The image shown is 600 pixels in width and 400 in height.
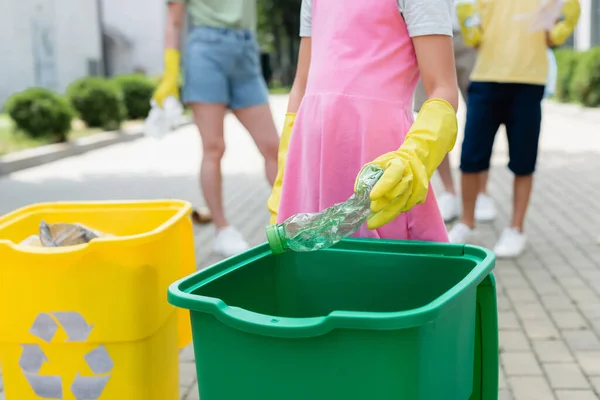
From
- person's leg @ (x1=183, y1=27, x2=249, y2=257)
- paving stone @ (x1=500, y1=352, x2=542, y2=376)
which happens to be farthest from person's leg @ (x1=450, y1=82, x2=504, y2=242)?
paving stone @ (x1=500, y1=352, x2=542, y2=376)

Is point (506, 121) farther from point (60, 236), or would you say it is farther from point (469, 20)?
point (60, 236)

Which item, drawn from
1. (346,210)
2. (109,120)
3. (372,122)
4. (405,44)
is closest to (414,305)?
(346,210)

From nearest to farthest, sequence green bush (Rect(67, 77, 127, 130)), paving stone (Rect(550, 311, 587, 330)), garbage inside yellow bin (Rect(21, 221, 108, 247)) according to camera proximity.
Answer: garbage inside yellow bin (Rect(21, 221, 108, 247))
paving stone (Rect(550, 311, 587, 330))
green bush (Rect(67, 77, 127, 130))

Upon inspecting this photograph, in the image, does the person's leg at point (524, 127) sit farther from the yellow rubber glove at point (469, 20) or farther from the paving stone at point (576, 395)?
the paving stone at point (576, 395)

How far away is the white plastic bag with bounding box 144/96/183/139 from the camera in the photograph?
13.7ft

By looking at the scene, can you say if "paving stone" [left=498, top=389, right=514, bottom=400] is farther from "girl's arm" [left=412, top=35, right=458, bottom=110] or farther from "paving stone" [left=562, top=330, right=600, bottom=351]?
"girl's arm" [left=412, top=35, right=458, bottom=110]

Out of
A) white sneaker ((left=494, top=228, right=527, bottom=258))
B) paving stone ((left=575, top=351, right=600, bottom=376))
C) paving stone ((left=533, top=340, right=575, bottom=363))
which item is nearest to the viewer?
paving stone ((left=575, top=351, right=600, bottom=376))

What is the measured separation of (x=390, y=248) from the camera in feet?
6.01

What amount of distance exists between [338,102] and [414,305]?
1.90ft

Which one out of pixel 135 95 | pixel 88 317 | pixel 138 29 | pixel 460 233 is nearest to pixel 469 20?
pixel 460 233

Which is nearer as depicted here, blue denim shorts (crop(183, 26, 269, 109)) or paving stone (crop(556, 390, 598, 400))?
paving stone (crop(556, 390, 598, 400))

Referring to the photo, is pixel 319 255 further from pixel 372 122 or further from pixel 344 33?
pixel 344 33

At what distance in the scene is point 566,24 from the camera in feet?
14.2

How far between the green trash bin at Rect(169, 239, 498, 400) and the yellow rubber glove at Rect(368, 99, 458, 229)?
194mm
